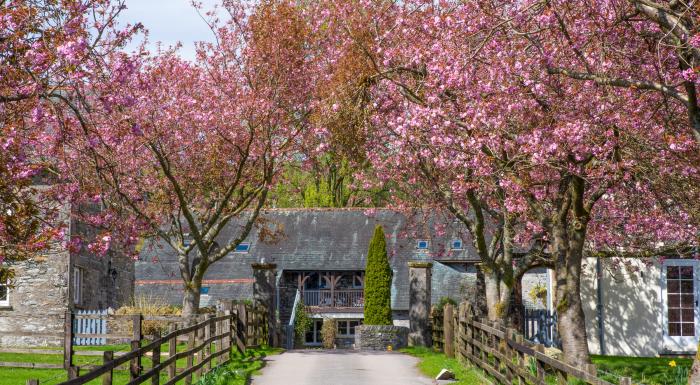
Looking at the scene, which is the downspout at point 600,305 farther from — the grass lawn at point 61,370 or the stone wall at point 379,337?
the grass lawn at point 61,370

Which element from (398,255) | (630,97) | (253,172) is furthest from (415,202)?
(398,255)

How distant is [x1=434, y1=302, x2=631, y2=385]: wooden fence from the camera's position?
10.0 m

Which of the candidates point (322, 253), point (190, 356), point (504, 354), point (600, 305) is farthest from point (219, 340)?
point (322, 253)

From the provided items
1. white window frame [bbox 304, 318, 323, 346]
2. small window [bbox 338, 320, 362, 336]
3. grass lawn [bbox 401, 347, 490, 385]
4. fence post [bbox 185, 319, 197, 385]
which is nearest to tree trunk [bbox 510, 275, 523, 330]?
grass lawn [bbox 401, 347, 490, 385]

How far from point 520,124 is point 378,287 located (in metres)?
16.3

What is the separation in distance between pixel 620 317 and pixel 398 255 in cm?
1734

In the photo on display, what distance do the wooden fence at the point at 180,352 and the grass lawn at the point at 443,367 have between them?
13.9 feet

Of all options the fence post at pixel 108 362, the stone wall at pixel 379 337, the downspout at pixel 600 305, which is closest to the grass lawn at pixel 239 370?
the fence post at pixel 108 362

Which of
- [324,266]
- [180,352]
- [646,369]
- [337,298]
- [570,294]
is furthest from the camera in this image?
[337,298]

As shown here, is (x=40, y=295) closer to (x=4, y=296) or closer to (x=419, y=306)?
(x=4, y=296)

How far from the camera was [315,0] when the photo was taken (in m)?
23.7

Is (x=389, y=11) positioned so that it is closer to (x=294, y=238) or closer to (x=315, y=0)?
(x=315, y=0)

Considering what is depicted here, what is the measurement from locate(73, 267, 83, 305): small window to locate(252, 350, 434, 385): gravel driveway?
9828 mm

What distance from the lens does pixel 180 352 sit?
1725cm
